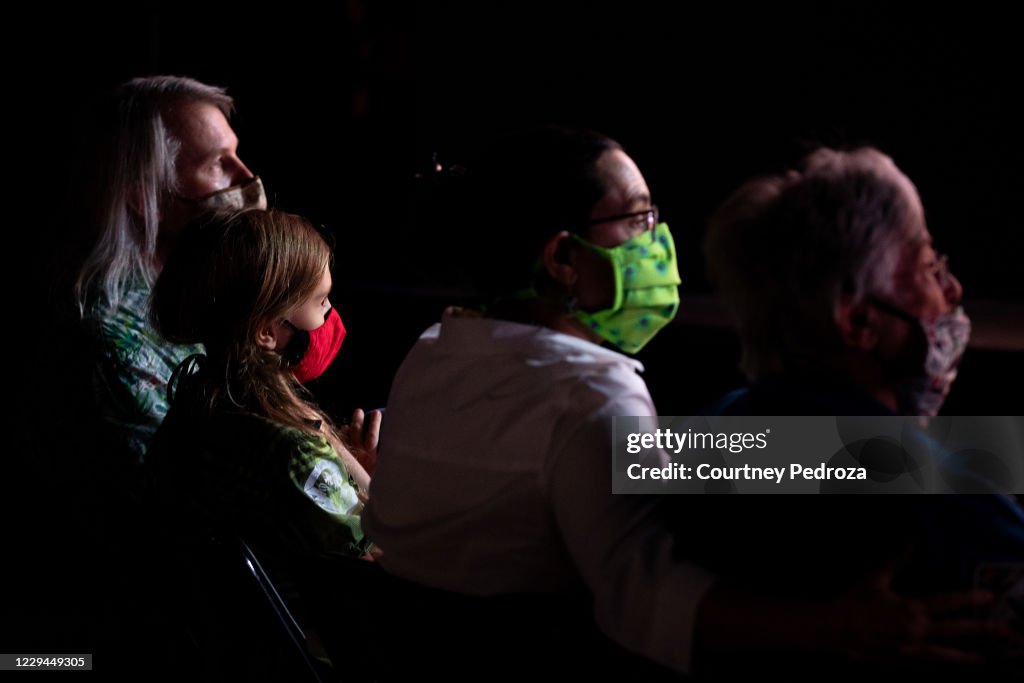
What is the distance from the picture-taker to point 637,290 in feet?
4.25

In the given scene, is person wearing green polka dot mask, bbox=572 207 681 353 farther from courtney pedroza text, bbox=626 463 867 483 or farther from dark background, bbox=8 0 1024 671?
dark background, bbox=8 0 1024 671

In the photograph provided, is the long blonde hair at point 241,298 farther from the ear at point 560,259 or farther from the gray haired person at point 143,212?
the ear at point 560,259

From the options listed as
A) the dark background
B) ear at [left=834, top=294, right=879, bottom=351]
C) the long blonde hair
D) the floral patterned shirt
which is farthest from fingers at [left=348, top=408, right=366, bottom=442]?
ear at [left=834, top=294, right=879, bottom=351]

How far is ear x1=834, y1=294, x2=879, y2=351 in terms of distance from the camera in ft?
3.49

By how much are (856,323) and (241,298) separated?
3.13 feet

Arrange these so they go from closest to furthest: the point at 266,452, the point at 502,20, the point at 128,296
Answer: the point at 266,452, the point at 128,296, the point at 502,20

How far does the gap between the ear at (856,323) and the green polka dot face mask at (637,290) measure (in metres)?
0.28

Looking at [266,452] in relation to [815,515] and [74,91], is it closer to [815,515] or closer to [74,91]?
[815,515]

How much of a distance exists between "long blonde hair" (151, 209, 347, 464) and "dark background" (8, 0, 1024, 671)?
1.91 feet

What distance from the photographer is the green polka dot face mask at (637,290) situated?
1273mm

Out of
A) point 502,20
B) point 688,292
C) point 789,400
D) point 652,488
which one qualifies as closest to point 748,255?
point 789,400

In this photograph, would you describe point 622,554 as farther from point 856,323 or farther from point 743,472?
point 856,323

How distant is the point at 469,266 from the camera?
129 cm

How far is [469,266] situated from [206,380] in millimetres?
555
